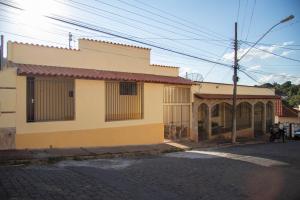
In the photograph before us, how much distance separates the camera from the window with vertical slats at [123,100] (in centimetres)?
1574

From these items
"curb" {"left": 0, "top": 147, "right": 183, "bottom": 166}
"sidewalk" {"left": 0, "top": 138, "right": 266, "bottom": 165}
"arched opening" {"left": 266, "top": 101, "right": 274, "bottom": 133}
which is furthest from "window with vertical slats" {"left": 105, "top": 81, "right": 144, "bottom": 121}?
"arched opening" {"left": 266, "top": 101, "right": 274, "bottom": 133}

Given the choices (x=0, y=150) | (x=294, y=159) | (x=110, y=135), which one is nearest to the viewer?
(x=0, y=150)

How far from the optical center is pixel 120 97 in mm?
16234

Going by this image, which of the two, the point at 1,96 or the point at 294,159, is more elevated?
the point at 1,96

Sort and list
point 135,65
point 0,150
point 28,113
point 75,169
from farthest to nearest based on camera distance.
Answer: point 135,65 < point 28,113 < point 0,150 < point 75,169

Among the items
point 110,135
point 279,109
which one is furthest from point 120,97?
point 279,109

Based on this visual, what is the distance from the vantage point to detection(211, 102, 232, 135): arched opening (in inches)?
968

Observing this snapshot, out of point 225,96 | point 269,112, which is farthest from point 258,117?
point 225,96

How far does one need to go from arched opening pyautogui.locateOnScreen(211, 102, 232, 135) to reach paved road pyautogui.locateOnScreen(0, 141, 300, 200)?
40.9ft

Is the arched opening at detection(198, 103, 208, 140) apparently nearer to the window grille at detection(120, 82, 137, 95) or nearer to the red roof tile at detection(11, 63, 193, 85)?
the red roof tile at detection(11, 63, 193, 85)

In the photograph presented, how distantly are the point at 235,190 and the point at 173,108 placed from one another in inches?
457

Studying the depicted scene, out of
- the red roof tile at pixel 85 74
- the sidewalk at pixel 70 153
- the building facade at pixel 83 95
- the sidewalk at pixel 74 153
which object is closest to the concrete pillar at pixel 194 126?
the building facade at pixel 83 95

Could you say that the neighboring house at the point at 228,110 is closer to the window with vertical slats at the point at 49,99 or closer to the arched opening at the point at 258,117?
the arched opening at the point at 258,117

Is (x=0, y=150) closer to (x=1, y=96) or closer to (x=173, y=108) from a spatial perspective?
(x=1, y=96)
